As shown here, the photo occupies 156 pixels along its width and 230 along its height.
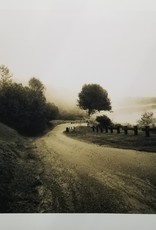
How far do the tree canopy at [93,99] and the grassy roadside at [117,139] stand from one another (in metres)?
0.24

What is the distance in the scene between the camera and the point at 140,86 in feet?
11.9

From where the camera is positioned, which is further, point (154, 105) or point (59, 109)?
point (59, 109)

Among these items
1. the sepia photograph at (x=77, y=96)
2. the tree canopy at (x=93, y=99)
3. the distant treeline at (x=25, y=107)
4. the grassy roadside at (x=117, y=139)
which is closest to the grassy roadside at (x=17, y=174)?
the sepia photograph at (x=77, y=96)

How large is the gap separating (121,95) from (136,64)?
0.38m

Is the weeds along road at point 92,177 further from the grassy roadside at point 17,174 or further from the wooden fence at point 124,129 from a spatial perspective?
the wooden fence at point 124,129

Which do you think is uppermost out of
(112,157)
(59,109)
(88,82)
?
(88,82)

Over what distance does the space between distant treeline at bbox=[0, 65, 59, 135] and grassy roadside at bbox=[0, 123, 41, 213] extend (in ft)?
0.40

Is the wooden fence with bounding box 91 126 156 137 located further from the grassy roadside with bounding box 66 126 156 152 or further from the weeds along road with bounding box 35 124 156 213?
the weeds along road with bounding box 35 124 156 213

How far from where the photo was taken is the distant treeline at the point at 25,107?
12.8 feet

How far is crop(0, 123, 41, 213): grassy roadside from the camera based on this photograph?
3398mm

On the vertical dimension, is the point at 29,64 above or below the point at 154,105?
above

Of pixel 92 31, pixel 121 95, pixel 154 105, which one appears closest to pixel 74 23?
pixel 92 31

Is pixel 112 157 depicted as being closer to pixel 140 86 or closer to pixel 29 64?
pixel 140 86

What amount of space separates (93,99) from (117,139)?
1.72ft
